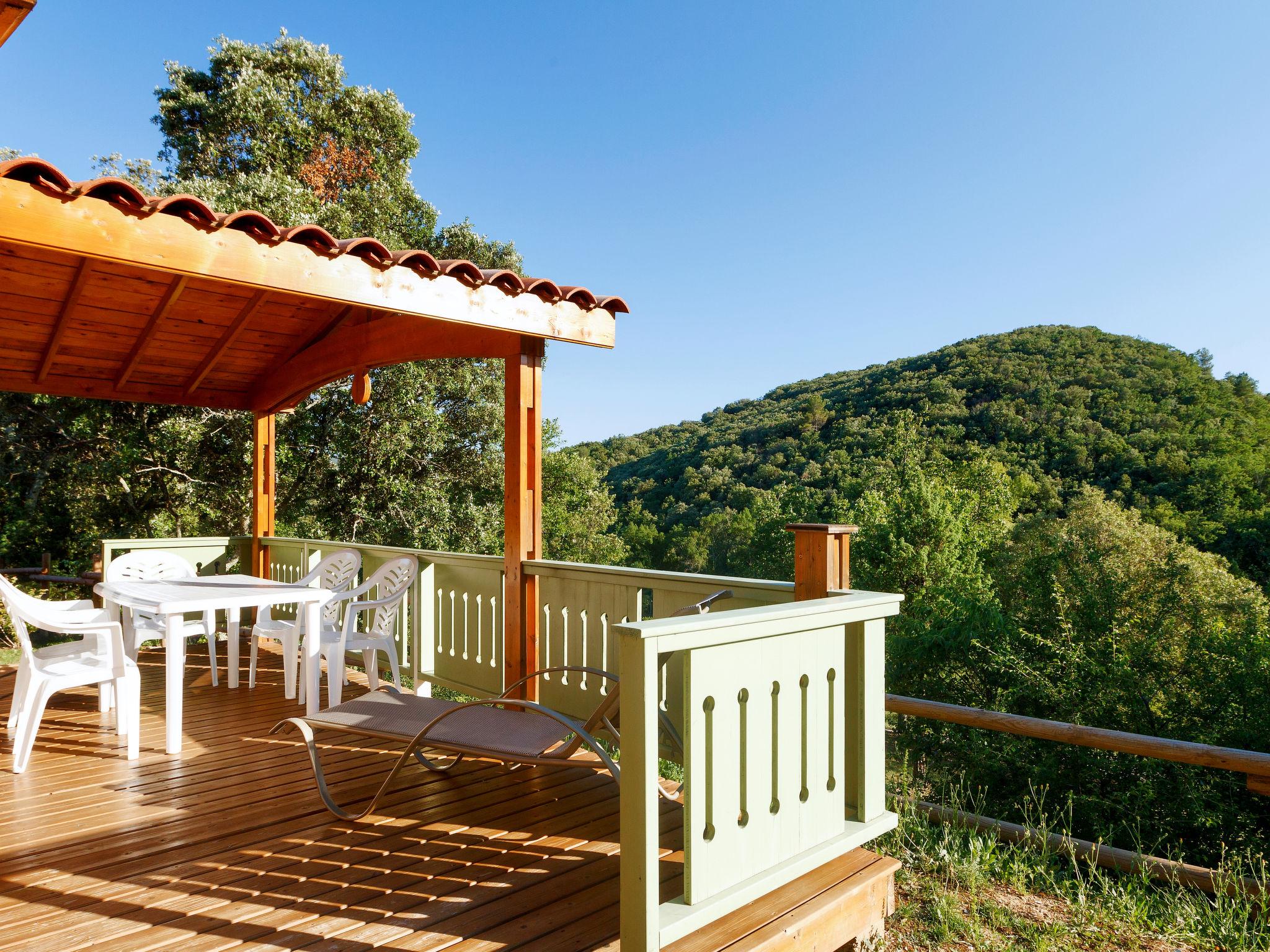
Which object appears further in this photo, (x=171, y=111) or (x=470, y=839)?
(x=171, y=111)

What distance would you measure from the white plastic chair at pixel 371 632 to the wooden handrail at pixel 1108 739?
123 inches

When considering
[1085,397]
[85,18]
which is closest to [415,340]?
[85,18]

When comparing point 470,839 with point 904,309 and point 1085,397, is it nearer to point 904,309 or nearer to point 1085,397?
point 1085,397

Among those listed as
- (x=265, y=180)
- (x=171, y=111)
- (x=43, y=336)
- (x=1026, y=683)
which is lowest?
(x=1026, y=683)

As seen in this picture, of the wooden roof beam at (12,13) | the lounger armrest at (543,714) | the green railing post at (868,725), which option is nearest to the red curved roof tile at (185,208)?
the wooden roof beam at (12,13)

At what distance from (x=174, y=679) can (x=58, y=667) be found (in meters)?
0.53

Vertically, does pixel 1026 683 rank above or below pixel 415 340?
below

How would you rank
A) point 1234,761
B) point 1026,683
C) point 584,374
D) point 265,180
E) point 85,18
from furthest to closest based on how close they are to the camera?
point 584,374, point 85,18, point 1026,683, point 265,180, point 1234,761

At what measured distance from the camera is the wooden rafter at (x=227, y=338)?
5.46 metres

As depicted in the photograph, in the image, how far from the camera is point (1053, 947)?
2793 millimetres

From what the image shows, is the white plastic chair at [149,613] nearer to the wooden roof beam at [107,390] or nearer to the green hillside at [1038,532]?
the wooden roof beam at [107,390]

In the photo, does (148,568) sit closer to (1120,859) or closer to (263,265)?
(263,265)

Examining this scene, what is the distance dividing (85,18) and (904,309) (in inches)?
1328

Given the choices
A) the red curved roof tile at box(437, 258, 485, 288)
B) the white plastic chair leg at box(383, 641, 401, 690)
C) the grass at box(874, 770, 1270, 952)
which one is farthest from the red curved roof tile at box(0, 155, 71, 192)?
the grass at box(874, 770, 1270, 952)
